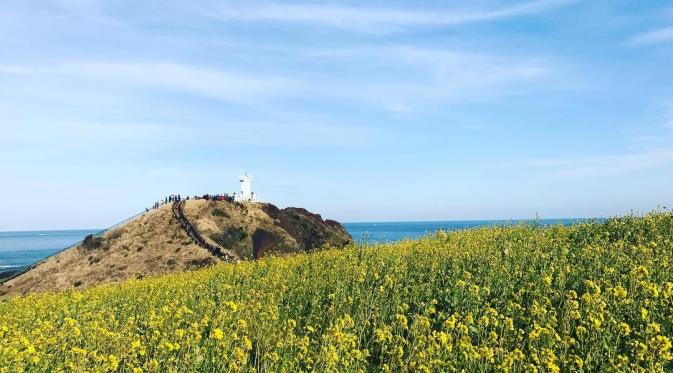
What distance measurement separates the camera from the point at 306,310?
1211 cm

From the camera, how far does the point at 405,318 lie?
834cm

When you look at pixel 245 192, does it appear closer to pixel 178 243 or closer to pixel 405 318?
pixel 178 243

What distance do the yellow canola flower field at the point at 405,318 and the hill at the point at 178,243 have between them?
2418cm

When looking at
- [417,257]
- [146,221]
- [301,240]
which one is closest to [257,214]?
[301,240]

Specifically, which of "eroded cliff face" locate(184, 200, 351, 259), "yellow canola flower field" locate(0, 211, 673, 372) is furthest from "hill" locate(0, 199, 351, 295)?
"yellow canola flower field" locate(0, 211, 673, 372)

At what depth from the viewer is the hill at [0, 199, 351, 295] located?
41062mm

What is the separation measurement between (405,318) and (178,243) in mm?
38252

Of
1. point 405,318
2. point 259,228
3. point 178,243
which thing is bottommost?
point 178,243

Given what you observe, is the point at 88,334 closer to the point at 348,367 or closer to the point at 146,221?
the point at 348,367

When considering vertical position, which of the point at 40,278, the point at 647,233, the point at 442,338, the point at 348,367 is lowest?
the point at 40,278

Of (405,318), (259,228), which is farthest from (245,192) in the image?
(405,318)

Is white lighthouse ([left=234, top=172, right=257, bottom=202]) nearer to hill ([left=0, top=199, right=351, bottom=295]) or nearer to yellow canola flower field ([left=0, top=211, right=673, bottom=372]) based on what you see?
hill ([left=0, top=199, right=351, bottom=295])

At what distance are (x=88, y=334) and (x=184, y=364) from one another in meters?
3.00

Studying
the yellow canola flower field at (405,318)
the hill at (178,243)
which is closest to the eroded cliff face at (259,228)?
the hill at (178,243)
